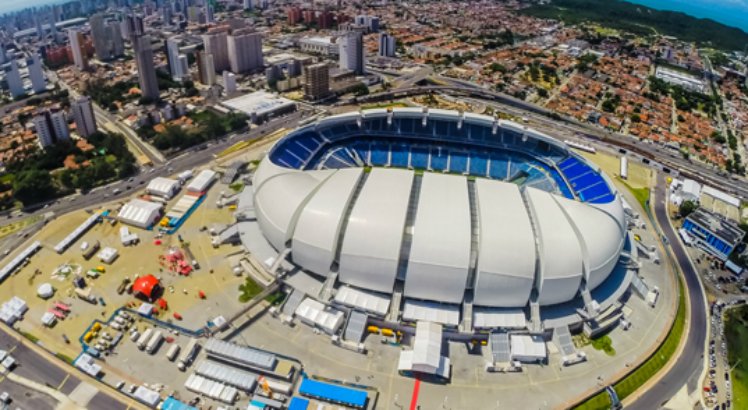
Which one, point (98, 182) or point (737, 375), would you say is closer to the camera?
point (737, 375)

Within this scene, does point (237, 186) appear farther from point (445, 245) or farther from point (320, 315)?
point (445, 245)

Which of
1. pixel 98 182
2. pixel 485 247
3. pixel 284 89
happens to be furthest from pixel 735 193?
pixel 98 182

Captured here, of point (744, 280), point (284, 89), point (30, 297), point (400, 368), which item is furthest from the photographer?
point (284, 89)

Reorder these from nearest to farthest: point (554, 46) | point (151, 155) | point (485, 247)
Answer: point (485, 247) → point (151, 155) → point (554, 46)

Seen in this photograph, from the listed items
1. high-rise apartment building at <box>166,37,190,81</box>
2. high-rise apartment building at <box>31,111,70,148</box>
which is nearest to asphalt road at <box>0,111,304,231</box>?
high-rise apartment building at <box>31,111,70,148</box>

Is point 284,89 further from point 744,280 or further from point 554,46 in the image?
point 554,46

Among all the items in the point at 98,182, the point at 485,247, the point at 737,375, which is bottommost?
the point at 737,375

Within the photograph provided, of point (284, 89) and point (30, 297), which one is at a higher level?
point (284, 89)

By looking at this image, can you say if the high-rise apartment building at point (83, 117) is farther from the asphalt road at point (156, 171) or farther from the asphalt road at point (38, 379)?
the asphalt road at point (38, 379)
